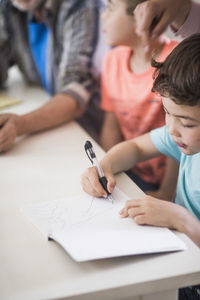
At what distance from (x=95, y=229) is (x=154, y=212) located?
0.11 meters

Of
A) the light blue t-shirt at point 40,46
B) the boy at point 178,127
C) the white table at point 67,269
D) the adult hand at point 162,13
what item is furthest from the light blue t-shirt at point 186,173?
the light blue t-shirt at point 40,46

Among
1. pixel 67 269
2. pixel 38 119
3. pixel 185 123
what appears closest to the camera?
pixel 67 269

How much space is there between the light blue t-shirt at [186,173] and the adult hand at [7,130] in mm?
383

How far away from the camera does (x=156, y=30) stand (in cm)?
94

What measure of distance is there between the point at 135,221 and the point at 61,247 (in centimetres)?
14

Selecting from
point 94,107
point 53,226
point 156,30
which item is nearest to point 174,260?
point 53,226

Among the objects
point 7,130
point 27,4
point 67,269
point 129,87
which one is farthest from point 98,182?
point 27,4

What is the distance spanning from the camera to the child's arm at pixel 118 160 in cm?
Result: 81

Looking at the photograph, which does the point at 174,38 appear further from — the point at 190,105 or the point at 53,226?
the point at 53,226

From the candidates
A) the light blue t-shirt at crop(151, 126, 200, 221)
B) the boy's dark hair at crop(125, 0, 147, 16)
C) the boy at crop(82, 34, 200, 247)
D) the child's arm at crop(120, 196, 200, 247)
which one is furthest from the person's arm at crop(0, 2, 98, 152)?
the child's arm at crop(120, 196, 200, 247)

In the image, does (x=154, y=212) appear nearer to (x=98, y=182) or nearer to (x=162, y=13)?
(x=98, y=182)

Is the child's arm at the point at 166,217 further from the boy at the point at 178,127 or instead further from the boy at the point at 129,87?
the boy at the point at 129,87

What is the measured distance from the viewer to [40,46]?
155cm

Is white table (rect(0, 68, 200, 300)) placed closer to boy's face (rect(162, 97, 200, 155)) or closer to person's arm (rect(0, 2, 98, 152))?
boy's face (rect(162, 97, 200, 155))
